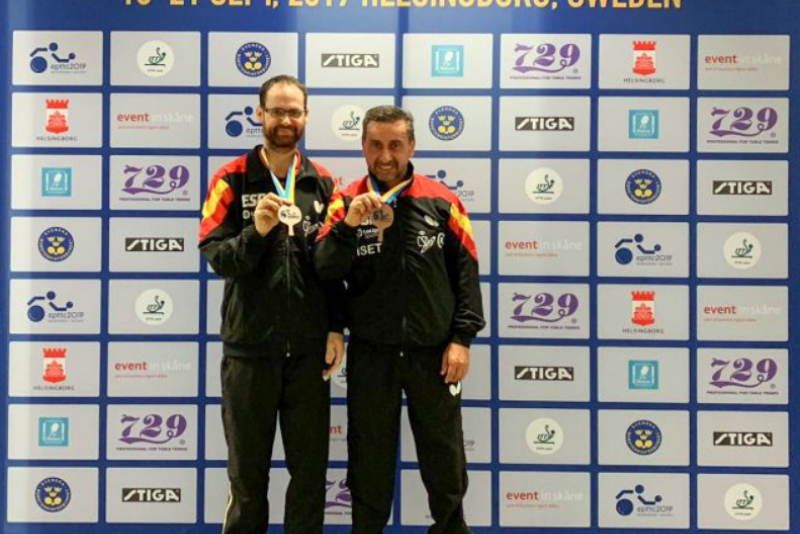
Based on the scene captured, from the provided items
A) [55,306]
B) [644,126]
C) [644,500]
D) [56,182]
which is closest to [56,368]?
[55,306]

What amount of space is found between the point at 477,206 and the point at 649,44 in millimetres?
1078

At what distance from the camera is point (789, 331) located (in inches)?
134

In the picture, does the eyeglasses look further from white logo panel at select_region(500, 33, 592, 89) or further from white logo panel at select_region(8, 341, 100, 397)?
white logo panel at select_region(8, 341, 100, 397)

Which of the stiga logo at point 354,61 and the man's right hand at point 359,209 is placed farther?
the stiga logo at point 354,61

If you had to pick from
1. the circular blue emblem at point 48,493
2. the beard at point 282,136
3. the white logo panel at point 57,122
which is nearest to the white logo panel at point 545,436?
the beard at point 282,136

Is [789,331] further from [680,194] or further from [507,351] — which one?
[507,351]

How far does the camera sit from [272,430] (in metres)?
2.81

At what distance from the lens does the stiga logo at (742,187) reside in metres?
3.41

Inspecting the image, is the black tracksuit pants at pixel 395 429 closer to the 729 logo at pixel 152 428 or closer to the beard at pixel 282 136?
the beard at pixel 282 136

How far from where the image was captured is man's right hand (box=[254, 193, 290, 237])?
102 inches

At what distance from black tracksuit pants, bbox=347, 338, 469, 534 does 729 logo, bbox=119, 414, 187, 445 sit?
985 mm

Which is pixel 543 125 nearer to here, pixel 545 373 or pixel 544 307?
pixel 544 307

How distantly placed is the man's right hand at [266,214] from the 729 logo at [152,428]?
1.29 m

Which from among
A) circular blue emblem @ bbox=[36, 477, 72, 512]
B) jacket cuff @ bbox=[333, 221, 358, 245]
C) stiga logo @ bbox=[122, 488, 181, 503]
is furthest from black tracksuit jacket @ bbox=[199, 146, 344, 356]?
circular blue emblem @ bbox=[36, 477, 72, 512]
